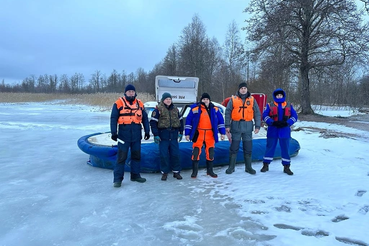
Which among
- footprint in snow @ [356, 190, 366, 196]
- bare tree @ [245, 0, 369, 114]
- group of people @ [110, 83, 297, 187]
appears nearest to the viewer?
footprint in snow @ [356, 190, 366, 196]

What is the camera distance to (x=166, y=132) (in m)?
4.41

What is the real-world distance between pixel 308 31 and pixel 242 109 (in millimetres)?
14089

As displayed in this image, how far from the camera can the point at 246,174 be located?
460cm

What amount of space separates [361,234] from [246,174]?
85.5 inches

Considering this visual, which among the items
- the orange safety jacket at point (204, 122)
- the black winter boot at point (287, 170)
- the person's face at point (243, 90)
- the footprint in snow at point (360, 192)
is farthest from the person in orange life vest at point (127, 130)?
the footprint in snow at point (360, 192)

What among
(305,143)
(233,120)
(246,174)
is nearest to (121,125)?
(233,120)

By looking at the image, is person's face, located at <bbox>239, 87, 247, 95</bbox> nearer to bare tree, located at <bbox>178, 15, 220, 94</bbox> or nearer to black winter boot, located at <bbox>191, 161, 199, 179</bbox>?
black winter boot, located at <bbox>191, 161, 199, 179</bbox>

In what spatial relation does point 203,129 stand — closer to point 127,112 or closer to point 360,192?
point 127,112

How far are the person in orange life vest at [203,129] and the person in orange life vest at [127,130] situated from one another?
87 centimetres

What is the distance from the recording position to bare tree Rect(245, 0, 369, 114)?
14.5 m

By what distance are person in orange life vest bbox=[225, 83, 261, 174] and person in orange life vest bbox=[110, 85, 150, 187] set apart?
5.10 ft

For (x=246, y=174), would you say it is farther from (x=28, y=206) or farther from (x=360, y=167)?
(x=28, y=206)

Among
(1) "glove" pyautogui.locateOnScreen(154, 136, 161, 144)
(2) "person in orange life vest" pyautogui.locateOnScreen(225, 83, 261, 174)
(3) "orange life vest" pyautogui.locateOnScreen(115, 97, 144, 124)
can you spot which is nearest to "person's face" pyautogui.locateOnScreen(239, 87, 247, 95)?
(2) "person in orange life vest" pyautogui.locateOnScreen(225, 83, 261, 174)

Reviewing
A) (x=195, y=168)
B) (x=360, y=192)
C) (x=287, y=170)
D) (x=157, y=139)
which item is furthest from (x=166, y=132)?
(x=360, y=192)
